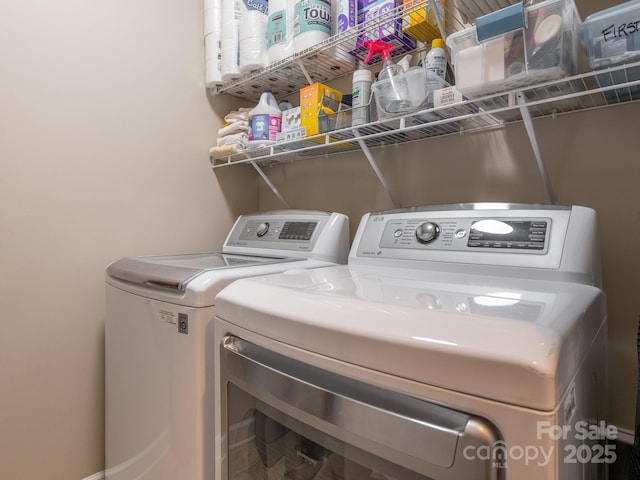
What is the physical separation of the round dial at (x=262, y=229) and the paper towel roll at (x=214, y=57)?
2.27 ft

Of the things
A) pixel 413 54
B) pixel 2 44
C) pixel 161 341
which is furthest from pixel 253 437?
pixel 2 44

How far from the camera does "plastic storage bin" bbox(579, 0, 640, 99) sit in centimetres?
69

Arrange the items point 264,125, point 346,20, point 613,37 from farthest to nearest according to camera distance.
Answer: point 264,125
point 346,20
point 613,37

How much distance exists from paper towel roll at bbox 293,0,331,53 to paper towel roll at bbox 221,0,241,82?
1.10ft

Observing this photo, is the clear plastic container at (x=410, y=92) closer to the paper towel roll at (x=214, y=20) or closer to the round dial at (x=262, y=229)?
the round dial at (x=262, y=229)

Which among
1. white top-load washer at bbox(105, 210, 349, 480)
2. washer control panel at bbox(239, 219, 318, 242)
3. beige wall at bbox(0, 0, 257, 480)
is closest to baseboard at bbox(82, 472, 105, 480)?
beige wall at bbox(0, 0, 257, 480)

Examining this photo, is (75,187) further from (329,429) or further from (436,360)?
(436,360)

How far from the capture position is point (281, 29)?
57.4 inches

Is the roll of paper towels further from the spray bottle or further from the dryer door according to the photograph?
the dryer door

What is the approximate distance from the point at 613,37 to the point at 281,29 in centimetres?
113

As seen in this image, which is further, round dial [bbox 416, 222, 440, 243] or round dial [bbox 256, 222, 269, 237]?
round dial [bbox 256, 222, 269, 237]

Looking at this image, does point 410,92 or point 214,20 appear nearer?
point 410,92

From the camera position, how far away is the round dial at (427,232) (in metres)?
1.03

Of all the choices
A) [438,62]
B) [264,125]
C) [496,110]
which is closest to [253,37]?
[264,125]
